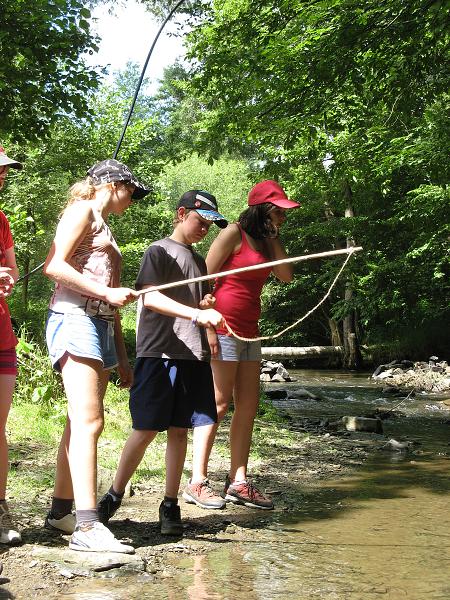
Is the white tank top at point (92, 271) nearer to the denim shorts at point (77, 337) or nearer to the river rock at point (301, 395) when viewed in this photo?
the denim shorts at point (77, 337)

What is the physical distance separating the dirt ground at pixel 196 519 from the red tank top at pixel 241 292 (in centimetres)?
117

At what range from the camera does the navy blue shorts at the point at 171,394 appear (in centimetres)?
407

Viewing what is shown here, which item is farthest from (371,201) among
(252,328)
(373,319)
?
(252,328)

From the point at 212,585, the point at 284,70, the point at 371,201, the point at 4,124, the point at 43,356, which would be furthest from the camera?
the point at 371,201

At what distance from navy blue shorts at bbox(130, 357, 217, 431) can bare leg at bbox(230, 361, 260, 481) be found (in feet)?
2.30

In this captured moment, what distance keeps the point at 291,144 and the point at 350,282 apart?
533 inches

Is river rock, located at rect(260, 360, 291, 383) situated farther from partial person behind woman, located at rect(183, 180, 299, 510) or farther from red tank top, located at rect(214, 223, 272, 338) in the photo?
red tank top, located at rect(214, 223, 272, 338)

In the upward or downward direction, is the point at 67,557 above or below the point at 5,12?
below

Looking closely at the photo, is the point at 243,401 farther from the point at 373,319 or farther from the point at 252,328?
the point at 373,319

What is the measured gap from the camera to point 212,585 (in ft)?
10.7

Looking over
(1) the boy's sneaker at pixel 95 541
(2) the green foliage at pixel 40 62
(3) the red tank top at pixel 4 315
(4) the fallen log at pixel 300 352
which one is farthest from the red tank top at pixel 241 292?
(4) the fallen log at pixel 300 352

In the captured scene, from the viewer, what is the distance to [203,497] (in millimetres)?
4715

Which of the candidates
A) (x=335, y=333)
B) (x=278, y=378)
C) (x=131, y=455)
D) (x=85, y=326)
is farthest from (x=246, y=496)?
(x=335, y=333)

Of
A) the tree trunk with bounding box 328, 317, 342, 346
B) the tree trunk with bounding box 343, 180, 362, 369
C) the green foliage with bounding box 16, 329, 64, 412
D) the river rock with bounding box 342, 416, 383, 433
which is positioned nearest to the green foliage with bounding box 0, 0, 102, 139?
the green foliage with bounding box 16, 329, 64, 412
